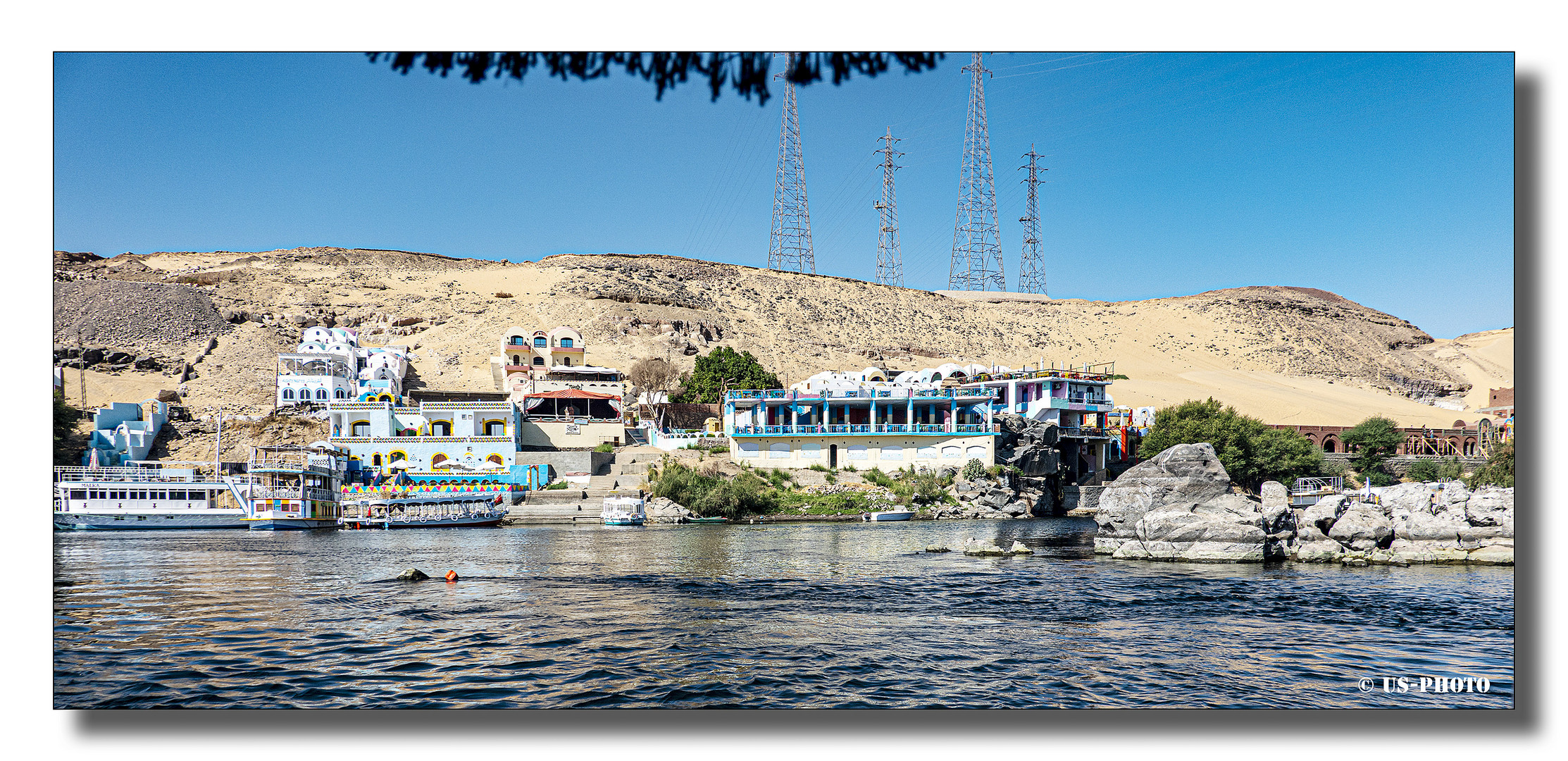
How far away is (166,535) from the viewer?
110 feet

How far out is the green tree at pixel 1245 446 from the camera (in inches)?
1802

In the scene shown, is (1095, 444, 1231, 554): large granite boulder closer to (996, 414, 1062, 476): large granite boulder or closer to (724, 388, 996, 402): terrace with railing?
(996, 414, 1062, 476): large granite boulder

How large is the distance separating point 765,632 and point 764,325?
86.7m

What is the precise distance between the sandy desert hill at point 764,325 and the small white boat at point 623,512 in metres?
34.4

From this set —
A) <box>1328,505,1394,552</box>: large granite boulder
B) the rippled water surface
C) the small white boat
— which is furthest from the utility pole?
<box>1328,505,1394,552</box>: large granite boulder

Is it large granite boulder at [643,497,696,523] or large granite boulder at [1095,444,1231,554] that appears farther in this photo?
large granite boulder at [643,497,696,523]

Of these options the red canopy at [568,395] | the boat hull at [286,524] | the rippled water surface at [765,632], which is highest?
the red canopy at [568,395]

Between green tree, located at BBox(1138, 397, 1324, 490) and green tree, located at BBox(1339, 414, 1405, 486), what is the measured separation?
633 centimetres

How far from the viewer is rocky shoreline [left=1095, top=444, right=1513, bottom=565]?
23.1 meters

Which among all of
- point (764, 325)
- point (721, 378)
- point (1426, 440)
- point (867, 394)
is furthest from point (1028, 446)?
point (764, 325)

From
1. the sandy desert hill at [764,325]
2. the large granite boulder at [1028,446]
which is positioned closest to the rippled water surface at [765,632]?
the large granite boulder at [1028,446]

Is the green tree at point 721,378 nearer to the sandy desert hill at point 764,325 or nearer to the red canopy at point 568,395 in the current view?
the red canopy at point 568,395
